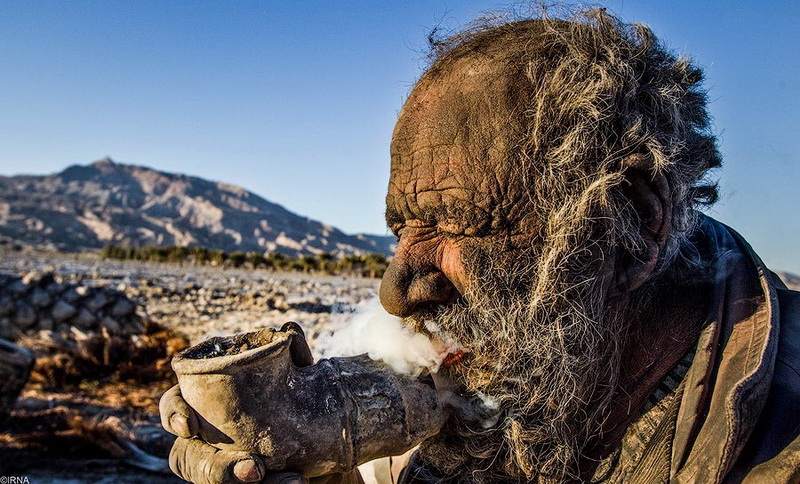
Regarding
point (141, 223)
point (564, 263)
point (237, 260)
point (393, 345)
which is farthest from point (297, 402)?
point (141, 223)

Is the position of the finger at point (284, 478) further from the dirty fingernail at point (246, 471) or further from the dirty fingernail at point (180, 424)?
the dirty fingernail at point (180, 424)

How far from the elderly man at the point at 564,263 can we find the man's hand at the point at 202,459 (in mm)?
598

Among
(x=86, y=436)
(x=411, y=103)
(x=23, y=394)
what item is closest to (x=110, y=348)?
(x=23, y=394)

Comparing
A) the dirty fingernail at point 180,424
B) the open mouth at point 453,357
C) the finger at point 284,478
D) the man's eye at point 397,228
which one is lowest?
the finger at point 284,478

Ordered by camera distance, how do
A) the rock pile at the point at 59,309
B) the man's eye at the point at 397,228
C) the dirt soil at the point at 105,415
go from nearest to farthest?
1. the man's eye at the point at 397,228
2. the dirt soil at the point at 105,415
3. the rock pile at the point at 59,309

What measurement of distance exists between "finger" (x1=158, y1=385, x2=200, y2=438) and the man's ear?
1232 millimetres

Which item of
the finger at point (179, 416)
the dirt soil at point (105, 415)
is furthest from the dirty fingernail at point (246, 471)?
the dirt soil at point (105, 415)

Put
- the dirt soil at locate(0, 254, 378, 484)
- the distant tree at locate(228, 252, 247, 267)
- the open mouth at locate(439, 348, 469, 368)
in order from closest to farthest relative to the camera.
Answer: the open mouth at locate(439, 348, 469, 368) → the dirt soil at locate(0, 254, 378, 484) → the distant tree at locate(228, 252, 247, 267)

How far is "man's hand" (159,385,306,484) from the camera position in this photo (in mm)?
1310

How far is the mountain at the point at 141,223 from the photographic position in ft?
330

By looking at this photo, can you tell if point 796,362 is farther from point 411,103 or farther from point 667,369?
point 411,103

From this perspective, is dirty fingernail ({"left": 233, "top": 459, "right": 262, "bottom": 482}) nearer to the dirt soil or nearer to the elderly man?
the elderly man

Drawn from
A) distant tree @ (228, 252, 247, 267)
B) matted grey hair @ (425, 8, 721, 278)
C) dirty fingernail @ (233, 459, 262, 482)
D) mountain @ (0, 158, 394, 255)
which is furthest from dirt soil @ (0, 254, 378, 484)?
mountain @ (0, 158, 394, 255)

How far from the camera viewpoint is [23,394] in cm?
670
